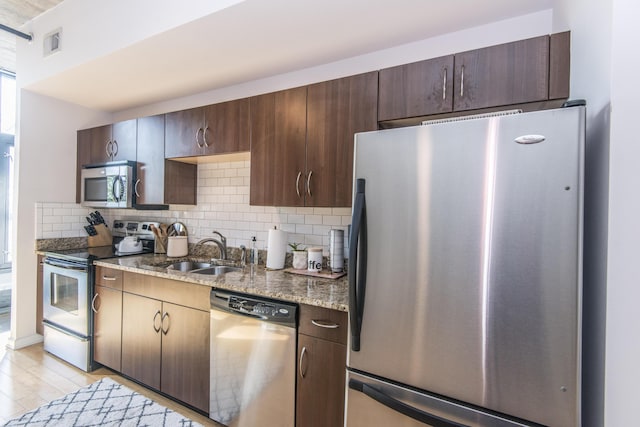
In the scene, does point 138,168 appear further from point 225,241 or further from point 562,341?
point 562,341

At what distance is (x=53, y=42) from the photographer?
2701 millimetres

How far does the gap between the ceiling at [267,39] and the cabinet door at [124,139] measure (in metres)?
0.34

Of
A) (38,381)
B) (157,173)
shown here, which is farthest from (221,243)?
(38,381)

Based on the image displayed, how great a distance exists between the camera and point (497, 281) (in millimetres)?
1107

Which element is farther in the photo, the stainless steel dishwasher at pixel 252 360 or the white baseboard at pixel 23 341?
the white baseboard at pixel 23 341

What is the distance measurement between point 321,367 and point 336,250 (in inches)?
30.8

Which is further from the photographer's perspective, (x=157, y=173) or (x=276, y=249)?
(x=157, y=173)

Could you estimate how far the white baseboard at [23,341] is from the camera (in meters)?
3.01

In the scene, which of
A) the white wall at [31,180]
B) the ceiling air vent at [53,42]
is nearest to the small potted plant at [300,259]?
the ceiling air vent at [53,42]

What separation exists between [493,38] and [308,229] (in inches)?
66.3

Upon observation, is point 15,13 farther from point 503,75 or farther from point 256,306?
point 503,75

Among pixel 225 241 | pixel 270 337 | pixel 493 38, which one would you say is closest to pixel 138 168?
pixel 225 241

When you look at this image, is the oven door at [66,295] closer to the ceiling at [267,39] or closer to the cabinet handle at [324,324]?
the ceiling at [267,39]

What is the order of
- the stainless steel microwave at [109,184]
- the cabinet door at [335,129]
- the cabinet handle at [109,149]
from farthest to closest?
the cabinet handle at [109,149]
the stainless steel microwave at [109,184]
the cabinet door at [335,129]
